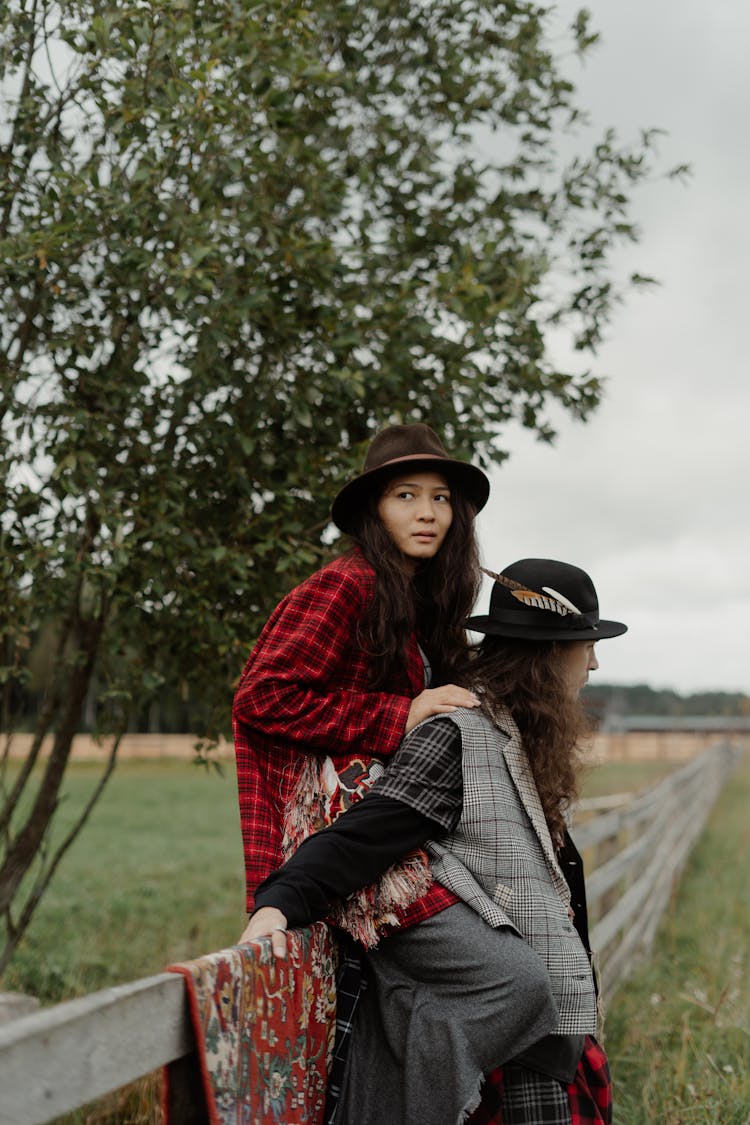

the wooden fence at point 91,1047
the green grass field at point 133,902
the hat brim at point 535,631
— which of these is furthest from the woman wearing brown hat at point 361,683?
the green grass field at point 133,902

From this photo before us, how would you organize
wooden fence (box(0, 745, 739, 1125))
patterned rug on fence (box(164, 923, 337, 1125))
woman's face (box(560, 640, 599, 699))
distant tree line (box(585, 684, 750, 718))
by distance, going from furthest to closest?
distant tree line (box(585, 684, 750, 718)), woman's face (box(560, 640, 599, 699)), patterned rug on fence (box(164, 923, 337, 1125)), wooden fence (box(0, 745, 739, 1125))

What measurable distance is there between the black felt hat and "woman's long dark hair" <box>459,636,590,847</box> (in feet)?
0.16

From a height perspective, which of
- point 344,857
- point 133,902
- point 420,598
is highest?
point 420,598

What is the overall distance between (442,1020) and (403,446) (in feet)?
4.14

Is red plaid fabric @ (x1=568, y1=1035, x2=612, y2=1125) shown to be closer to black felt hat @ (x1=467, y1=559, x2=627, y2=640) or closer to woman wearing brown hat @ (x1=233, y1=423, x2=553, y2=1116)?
woman wearing brown hat @ (x1=233, y1=423, x2=553, y2=1116)

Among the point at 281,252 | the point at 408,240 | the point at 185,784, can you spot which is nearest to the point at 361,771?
the point at 281,252

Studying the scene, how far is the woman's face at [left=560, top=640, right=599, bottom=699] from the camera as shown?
2258 millimetres

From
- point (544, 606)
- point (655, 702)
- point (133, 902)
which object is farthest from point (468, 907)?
point (655, 702)

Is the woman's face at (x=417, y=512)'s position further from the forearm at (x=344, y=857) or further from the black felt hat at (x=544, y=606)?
the forearm at (x=344, y=857)

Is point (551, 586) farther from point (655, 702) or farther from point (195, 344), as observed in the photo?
point (655, 702)

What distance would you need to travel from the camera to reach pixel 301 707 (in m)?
2.17

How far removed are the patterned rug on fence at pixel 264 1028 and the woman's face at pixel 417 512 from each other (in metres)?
0.90

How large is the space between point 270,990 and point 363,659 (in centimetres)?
79

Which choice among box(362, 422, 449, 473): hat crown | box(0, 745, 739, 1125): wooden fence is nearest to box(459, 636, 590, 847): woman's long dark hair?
box(362, 422, 449, 473): hat crown
